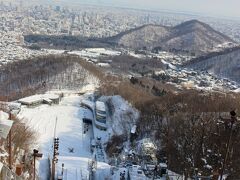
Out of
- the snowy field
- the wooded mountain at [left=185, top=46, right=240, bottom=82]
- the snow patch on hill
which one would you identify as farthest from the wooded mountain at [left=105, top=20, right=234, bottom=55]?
the snowy field

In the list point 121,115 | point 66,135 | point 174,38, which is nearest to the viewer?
point 66,135

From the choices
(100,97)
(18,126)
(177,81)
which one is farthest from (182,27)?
(18,126)

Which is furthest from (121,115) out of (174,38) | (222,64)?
(174,38)

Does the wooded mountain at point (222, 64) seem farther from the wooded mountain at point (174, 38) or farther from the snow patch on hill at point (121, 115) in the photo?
the snow patch on hill at point (121, 115)

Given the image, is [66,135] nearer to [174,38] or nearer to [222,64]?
[222,64]

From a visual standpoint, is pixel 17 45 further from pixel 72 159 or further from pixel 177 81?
pixel 72 159
